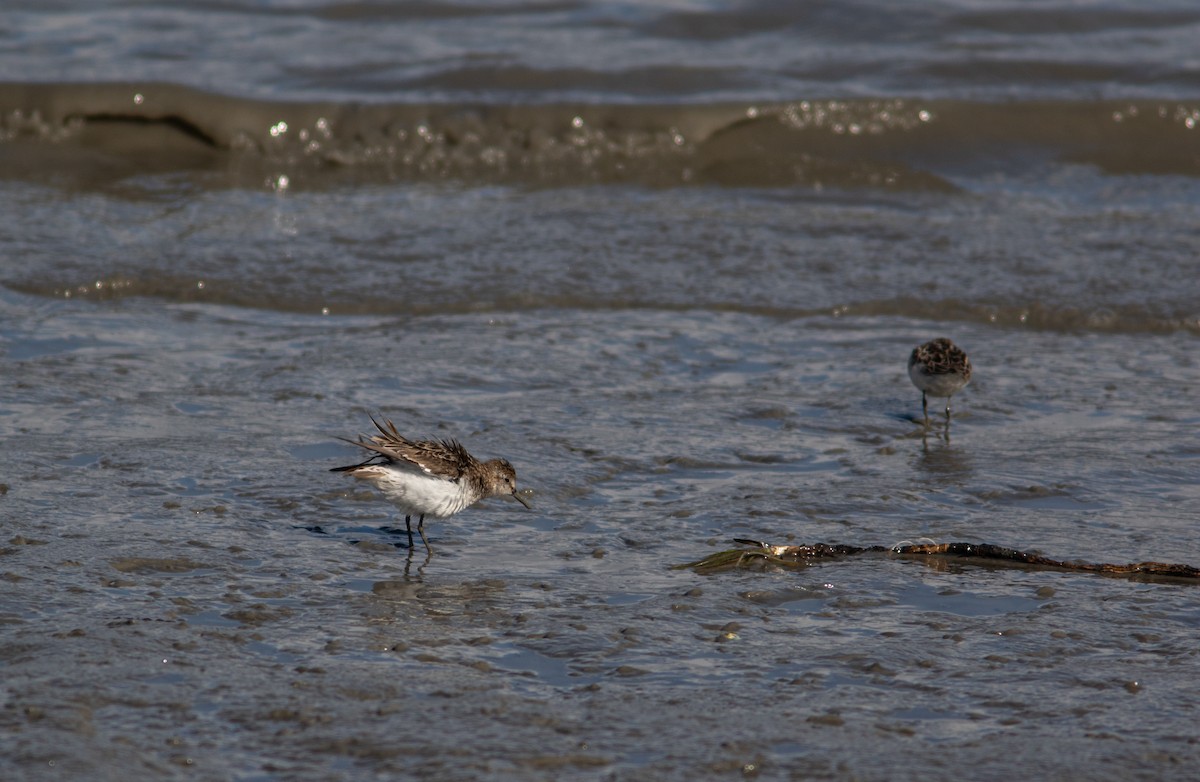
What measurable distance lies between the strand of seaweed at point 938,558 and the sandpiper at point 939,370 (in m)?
2.07

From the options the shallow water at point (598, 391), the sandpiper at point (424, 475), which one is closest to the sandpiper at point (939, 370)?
the shallow water at point (598, 391)

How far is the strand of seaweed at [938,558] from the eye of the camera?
234 inches

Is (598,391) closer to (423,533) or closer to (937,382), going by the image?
(937,382)

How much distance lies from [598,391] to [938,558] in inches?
117

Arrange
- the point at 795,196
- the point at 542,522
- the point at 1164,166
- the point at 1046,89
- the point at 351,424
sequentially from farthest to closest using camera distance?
the point at 1046,89
the point at 1164,166
the point at 795,196
the point at 351,424
the point at 542,522

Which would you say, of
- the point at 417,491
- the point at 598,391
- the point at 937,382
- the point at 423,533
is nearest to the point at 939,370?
the point at 937,382

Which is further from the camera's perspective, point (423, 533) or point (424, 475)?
point (423, 533)

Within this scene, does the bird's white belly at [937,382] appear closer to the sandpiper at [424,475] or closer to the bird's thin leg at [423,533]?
the sandpiper at [424,475]

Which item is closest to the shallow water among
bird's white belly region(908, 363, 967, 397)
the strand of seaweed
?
the strand of seaweed

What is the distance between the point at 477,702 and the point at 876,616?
1.74 meters

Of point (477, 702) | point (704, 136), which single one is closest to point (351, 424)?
point (477, 702)

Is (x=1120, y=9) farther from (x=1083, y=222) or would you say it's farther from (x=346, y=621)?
(x=346, y=621)

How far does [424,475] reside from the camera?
6172 mm

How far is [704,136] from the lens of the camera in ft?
50.0
